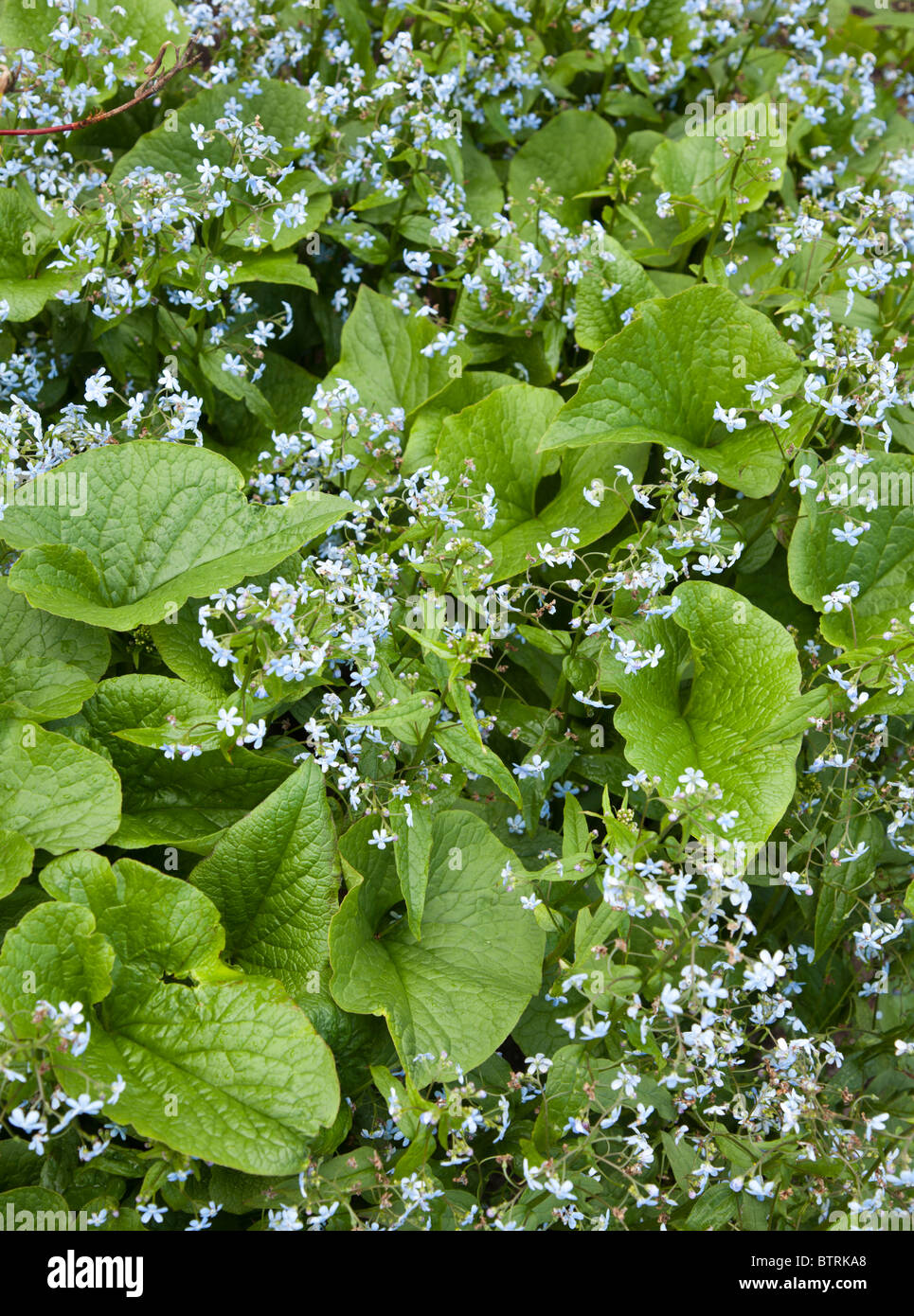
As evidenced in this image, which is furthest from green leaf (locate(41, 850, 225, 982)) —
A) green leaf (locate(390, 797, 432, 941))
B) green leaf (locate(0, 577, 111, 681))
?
green leaf (locate(0, 577, 111, 681))

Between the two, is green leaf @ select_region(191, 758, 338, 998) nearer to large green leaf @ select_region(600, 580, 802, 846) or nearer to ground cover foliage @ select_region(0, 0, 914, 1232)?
ground cover foliage @ select_region(0, 0, 914, 1232)

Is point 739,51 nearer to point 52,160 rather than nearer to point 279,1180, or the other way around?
point 52,160

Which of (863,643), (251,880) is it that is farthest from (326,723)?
(863,643)

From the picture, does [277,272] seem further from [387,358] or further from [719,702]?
[719,702]

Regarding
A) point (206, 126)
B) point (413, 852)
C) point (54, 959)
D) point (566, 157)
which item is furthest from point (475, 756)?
point (566, 157)

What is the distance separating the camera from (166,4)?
4.23 metres

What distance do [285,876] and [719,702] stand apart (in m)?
1.40

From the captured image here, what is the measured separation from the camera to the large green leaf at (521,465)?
358cm

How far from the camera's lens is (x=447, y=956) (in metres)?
3.09

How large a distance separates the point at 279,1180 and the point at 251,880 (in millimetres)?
748

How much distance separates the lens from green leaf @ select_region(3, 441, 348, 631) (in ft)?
10.5

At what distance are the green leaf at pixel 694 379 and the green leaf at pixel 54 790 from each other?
1770mm

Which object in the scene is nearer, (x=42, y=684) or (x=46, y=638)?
Answer: (x=42, y=684)

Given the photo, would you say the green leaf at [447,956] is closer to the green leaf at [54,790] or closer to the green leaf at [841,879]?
the green leaf at [54,790]
